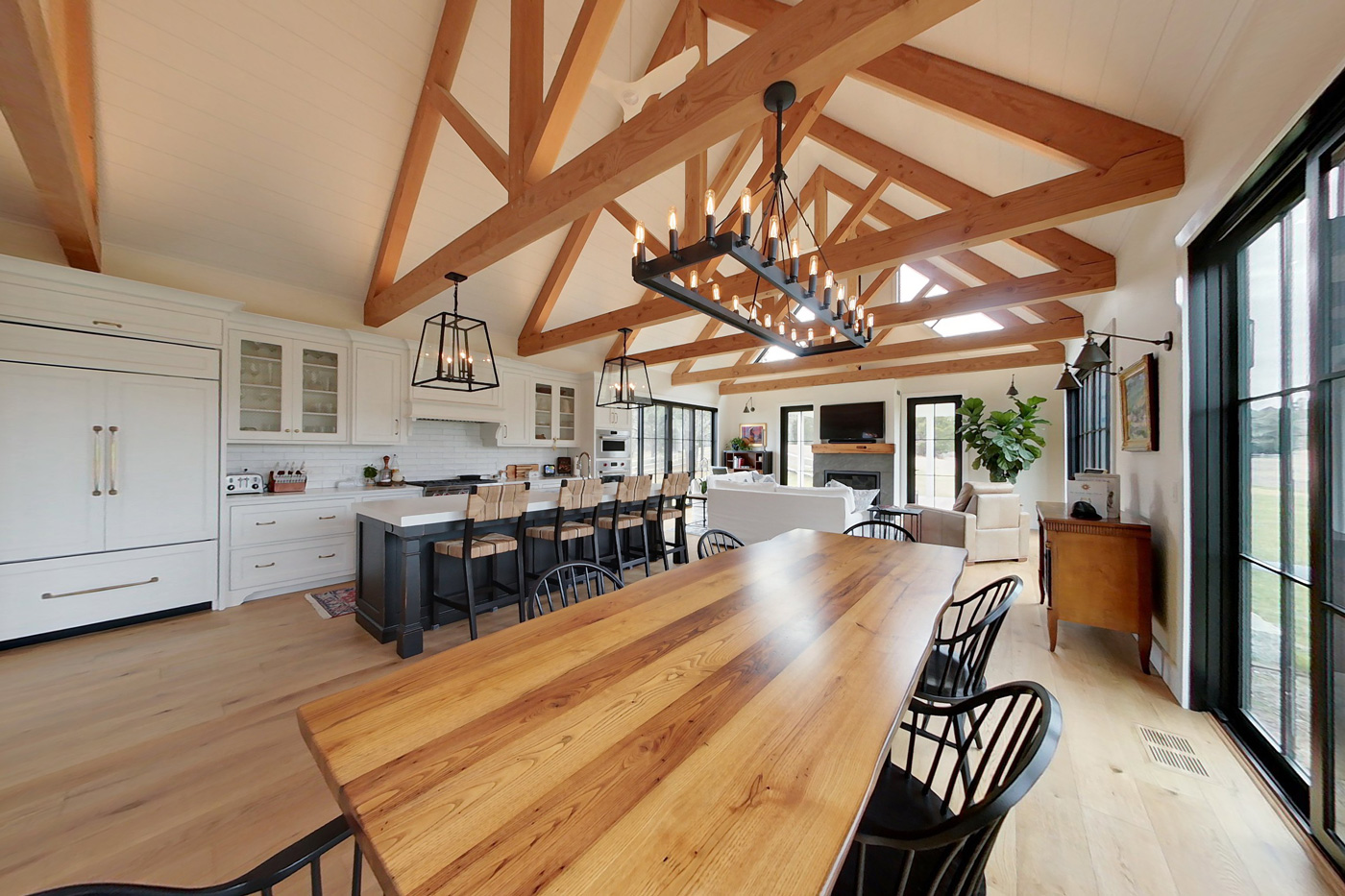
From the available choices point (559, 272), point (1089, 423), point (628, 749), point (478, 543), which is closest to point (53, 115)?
point (478, 543)

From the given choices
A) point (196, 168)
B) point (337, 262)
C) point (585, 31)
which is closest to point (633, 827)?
point (585, 31)

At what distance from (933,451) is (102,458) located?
9680 millimetres

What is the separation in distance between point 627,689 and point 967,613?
3.59 meters

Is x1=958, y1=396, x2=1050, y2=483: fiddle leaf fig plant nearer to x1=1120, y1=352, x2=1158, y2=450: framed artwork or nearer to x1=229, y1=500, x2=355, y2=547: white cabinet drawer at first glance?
x1=1120, y1=352, x2=1158, y2=450: framed artwork

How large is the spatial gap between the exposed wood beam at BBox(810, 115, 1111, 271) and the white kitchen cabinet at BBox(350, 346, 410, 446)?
4951 millimetres

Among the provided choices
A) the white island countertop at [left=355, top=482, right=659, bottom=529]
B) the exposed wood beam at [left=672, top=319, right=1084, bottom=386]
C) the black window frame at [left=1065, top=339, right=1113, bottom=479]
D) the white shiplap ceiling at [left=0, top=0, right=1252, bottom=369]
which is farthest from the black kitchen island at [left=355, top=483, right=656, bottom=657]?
the exposed wood beam at [left=672, top=319, right=1084, bottom=386]

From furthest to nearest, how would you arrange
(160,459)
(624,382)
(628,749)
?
(624,382) → (160,459) → (628,749)

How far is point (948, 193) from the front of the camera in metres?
3.78

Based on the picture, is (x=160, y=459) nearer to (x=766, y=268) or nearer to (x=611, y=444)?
(x=766, y=268)

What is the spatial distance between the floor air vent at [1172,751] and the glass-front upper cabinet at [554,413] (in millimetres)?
5960

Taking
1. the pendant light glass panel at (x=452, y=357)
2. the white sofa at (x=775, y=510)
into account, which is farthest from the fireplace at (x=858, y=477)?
the pendant light glass panel at (x=452, y=357)

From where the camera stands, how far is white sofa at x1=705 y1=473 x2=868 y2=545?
14.9ft

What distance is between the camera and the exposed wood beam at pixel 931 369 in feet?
21.2

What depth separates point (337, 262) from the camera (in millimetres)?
4410
